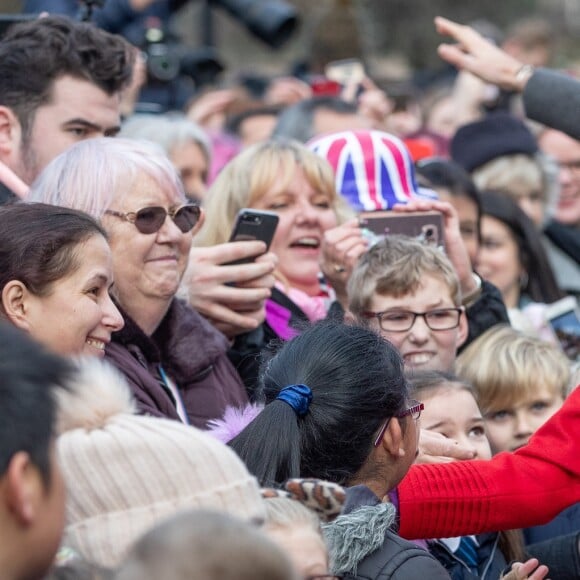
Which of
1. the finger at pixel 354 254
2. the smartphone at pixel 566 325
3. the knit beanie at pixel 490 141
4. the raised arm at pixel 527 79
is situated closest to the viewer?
the raised arm at pixel 527 79

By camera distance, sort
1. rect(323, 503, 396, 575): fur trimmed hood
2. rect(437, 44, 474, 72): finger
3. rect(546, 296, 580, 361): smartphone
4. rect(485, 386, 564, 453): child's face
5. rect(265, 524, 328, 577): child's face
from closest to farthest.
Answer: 1. rect(265, 524, 328, 577): child's face
2. rect(323, 503, 396, 575): fur trimmed hood
3. rect(485, 386, 564, 453): child's face
4. rect(437, 44, 474, 72): finger
5. rect(546, 296, 580, 361): smartphone

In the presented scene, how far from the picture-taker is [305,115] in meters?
6.47

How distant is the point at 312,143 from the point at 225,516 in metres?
3.67

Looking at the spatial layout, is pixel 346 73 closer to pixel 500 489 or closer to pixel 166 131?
pixel 166 131

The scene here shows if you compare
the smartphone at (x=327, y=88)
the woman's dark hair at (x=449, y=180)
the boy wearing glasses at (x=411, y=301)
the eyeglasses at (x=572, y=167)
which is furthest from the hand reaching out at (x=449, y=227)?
the smartphone at (x=327, y=88)

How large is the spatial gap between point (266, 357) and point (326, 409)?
1.82 feet

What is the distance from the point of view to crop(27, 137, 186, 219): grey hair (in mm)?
3441

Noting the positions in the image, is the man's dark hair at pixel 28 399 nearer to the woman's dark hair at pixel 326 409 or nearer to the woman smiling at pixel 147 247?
the woman's dark hair at pixel 326 409

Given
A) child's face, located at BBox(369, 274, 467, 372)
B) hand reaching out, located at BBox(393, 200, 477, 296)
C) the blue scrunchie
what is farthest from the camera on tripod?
the blue scrunchie

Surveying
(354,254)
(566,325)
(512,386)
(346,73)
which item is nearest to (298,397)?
(354,254)

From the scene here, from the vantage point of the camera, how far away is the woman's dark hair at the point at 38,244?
280cm

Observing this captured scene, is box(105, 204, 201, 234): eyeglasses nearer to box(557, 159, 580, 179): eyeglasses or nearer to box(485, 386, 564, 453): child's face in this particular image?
box(485, 386, 564, 453): child's face

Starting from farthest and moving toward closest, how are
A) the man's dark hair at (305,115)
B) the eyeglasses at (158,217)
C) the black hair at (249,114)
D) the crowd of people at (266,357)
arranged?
1. the black hair at (249,114)
2. the man's dark hair at (305,115)
3. the eyeglasses at (158,217)
4. the crowd of people at (266,357)

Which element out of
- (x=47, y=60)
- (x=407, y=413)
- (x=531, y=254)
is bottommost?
(x=531, y=254)
